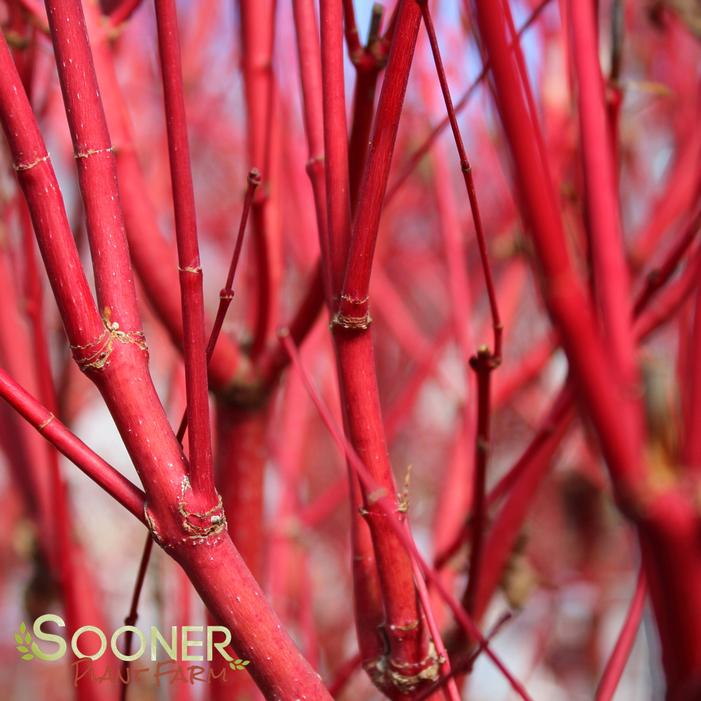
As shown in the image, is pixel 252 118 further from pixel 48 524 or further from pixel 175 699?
pixel 175 699

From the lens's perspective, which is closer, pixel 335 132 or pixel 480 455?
pixel 335 132

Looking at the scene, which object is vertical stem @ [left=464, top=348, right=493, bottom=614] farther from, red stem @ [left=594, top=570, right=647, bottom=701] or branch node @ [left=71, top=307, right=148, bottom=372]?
branch node @ [left=71, top=307, right=148, bottom=372]

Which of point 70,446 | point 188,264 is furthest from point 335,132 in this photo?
point 70,446

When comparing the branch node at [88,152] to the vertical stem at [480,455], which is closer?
the branch node at [88,152]

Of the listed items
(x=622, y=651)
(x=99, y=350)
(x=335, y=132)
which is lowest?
(x=622, y=651)

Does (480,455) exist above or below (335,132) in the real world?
below

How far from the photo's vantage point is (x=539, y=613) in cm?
243

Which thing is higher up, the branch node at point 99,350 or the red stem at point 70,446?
the branch node at point 99,350

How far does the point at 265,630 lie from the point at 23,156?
0.29 m

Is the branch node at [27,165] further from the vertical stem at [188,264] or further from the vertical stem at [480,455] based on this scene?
the vertical stem at [480,455]

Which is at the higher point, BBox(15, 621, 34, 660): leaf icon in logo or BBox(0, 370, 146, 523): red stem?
BBox(0, 370, 146, 523): red stem

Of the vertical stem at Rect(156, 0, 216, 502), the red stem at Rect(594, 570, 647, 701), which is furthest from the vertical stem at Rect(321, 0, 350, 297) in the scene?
the red stem at Rect(594, 570, 647, 701)

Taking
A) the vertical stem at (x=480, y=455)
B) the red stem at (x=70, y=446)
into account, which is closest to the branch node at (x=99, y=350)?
the red stem at (x=70, y=446)

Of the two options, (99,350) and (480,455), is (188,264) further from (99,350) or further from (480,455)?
(480,455)
